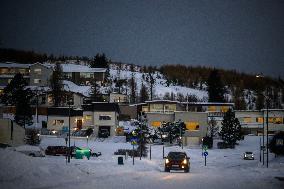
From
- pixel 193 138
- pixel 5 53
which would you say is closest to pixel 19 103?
pixel 193 138

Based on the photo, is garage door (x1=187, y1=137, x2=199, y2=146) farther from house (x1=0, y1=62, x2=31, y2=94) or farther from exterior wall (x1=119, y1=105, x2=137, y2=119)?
house (x1=0, y1=62, x2=31, y2=94)

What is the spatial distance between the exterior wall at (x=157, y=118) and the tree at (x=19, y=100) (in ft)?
77.1

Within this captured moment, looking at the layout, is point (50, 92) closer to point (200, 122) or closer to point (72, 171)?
point (200, 122)

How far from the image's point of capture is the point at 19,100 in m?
76.8

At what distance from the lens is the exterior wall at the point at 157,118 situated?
8312 cm

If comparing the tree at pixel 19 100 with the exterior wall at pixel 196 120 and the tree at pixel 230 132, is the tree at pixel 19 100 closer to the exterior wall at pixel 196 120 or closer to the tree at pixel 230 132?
the exterior wall at pixel 196 120

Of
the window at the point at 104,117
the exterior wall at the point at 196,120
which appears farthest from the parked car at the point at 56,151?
the exterior wall at the point at 196,120

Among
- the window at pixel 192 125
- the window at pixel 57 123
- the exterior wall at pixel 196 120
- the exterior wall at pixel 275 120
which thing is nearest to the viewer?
the exterior wall at pixel 196 120

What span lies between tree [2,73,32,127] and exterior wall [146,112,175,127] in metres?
23.5

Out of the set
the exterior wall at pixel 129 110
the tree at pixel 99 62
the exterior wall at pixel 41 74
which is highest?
Answer: the tree at pixel 99 62

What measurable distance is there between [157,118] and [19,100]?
27.2m

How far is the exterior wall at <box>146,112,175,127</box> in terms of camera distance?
8312 centimetres

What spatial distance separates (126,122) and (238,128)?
28649 millimetres

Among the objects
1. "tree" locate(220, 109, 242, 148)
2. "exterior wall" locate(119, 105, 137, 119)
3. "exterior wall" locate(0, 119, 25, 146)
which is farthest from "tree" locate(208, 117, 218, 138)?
"exterior wall" locate(0, 119, 25, 146)
